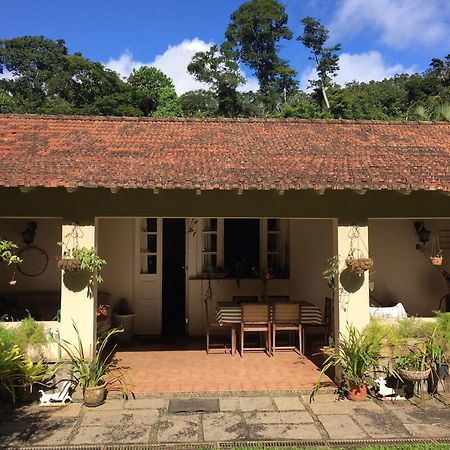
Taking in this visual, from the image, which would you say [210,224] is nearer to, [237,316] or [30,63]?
[237,316]

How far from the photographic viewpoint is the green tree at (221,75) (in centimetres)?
3294

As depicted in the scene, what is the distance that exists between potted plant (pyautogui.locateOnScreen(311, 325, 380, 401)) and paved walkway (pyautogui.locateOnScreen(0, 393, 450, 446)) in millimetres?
177

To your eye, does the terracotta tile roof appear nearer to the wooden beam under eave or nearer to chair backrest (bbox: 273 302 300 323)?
the wooden beam under eave

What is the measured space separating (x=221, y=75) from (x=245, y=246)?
26015mm

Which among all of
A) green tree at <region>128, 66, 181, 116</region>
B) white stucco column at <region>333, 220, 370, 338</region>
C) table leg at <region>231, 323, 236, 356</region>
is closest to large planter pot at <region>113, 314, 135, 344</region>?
table leg at <region>231, 323, 236, 356</region>

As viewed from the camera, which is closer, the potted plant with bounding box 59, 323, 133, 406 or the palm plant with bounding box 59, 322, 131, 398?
the potted plant with bounding box 59, 323, 133, 406

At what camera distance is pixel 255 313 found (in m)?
8.26

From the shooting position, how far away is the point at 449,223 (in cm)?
986

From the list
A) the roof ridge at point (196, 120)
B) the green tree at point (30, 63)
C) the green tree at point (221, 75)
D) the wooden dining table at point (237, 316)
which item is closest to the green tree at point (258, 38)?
Answer: the green tree at point (221, 75)

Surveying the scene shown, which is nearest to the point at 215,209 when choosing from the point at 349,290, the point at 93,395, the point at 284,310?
the point at 349,290

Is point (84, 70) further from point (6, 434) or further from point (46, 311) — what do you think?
point (6, 434)

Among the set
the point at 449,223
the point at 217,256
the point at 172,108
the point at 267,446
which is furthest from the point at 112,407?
the point at 172,108

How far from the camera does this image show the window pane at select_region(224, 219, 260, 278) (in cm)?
1012

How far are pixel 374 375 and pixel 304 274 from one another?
356 cm
